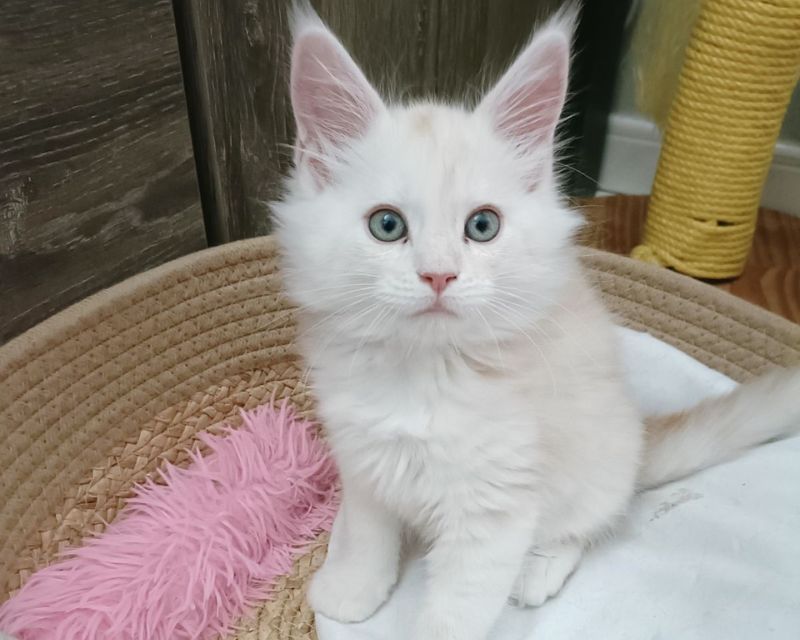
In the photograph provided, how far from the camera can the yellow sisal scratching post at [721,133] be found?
1.54 m

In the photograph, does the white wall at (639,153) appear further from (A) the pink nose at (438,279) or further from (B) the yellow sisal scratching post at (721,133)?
(A) the pink nose at (438,279)

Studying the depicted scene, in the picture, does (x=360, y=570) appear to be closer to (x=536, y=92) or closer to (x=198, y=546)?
(x=198, y=546)

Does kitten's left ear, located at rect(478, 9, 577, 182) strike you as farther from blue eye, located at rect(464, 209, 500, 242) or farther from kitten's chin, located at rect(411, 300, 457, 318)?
kitten's chin, located at rect(411, 300, 457, 318)

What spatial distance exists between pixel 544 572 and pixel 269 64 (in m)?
1.08

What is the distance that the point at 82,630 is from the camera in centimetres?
108

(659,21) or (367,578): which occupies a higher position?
(659,21)

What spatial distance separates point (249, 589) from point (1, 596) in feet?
1.22

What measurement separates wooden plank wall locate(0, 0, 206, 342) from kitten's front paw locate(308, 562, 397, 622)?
66 centimetres

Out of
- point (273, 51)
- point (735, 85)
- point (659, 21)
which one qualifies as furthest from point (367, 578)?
point (659, 21)

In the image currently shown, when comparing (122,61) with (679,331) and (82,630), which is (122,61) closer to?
(82,630)

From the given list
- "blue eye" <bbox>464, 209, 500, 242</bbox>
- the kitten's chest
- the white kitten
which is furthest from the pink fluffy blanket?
"blue eye" <bbox>464, 209, 500, 242</bbox>

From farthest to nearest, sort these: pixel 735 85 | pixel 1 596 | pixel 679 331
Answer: pixel 735 85 < pixel 679 331 < pixel 1 596

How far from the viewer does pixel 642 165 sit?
256 cm

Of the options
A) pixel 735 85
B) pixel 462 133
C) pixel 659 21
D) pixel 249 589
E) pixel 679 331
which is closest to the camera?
pixel 462 133
